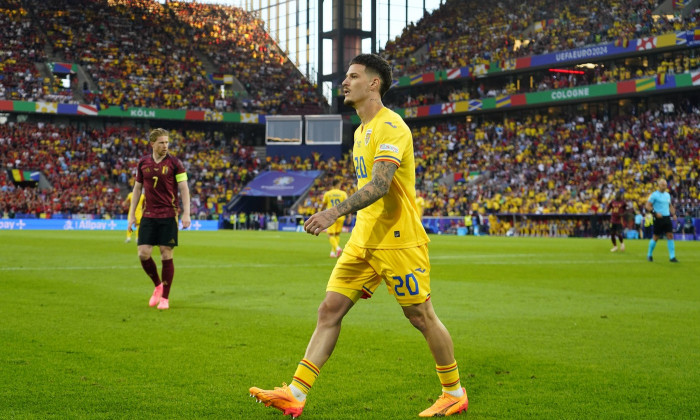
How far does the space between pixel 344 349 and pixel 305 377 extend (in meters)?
2.62

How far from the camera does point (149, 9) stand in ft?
245

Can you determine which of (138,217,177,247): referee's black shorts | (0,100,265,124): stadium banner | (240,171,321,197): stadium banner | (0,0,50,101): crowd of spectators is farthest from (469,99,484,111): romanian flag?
(138,217,177,247): referee's black shorts

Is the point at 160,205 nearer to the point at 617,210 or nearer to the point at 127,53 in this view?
the point at 617,210

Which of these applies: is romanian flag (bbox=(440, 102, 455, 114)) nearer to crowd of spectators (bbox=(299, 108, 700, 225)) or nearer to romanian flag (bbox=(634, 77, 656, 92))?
crowd of spectators (bbox=(299, 108, 700, 225))

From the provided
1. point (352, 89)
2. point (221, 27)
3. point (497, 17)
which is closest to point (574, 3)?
point (497, 17)

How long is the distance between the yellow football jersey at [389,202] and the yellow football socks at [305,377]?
863 millimetres

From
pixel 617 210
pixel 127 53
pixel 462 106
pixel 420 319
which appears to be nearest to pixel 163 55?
pixel 127 53

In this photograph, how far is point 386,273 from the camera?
514 centimetres

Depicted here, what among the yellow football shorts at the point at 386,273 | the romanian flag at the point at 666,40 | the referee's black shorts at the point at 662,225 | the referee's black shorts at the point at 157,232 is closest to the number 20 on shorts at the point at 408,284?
→ the yellow football shorts at the point at 386,273

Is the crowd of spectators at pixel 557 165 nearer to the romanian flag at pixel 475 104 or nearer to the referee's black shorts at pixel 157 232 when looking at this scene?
the romanian flag at pixel 475 104

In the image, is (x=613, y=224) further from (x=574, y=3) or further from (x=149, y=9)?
(x=149, y=9)

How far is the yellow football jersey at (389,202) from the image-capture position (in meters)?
5.15

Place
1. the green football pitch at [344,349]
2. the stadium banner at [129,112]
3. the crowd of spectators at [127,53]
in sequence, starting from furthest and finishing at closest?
the crowd of spectators at [127,53] → the stadium banner at [129,112] → the green football pitch at [344,349]

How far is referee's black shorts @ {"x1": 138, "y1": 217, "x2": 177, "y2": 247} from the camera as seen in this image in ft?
34.6
